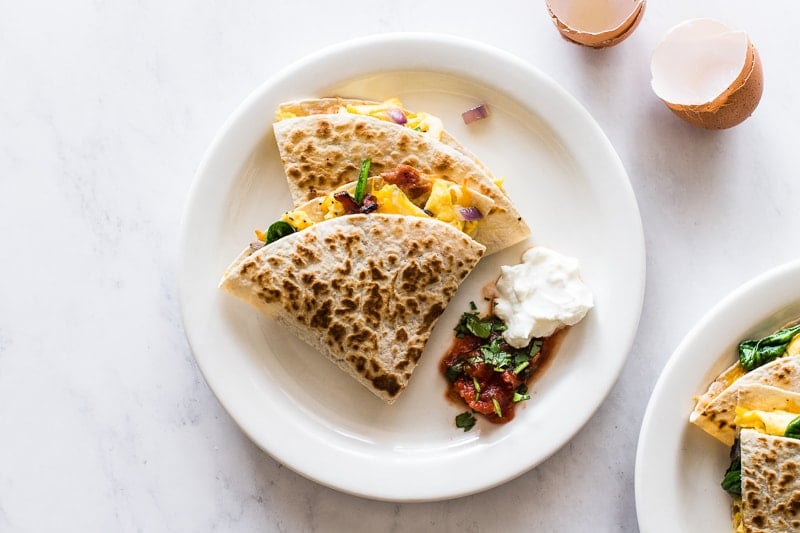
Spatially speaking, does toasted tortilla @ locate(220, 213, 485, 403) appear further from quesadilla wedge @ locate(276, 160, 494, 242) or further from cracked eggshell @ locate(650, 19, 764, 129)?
cracked eggshell @ locate(650, 19, 764, 129)

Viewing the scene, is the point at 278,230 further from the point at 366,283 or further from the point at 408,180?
the point at 408,180

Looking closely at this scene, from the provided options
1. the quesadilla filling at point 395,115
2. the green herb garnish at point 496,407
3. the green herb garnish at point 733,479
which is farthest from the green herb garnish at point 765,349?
the quesadilla filling at point 395,115


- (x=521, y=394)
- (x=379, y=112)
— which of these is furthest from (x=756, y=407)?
(x=379, y=112)

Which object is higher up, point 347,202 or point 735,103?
point 735,103

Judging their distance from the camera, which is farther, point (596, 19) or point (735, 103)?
point (596, 19)

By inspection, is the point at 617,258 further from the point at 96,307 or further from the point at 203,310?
the point at 96,307

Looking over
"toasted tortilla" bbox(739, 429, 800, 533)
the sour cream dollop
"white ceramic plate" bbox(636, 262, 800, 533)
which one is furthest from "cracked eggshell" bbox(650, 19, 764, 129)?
"toasted tortilla" bbox(739, 429, 800, 533)
